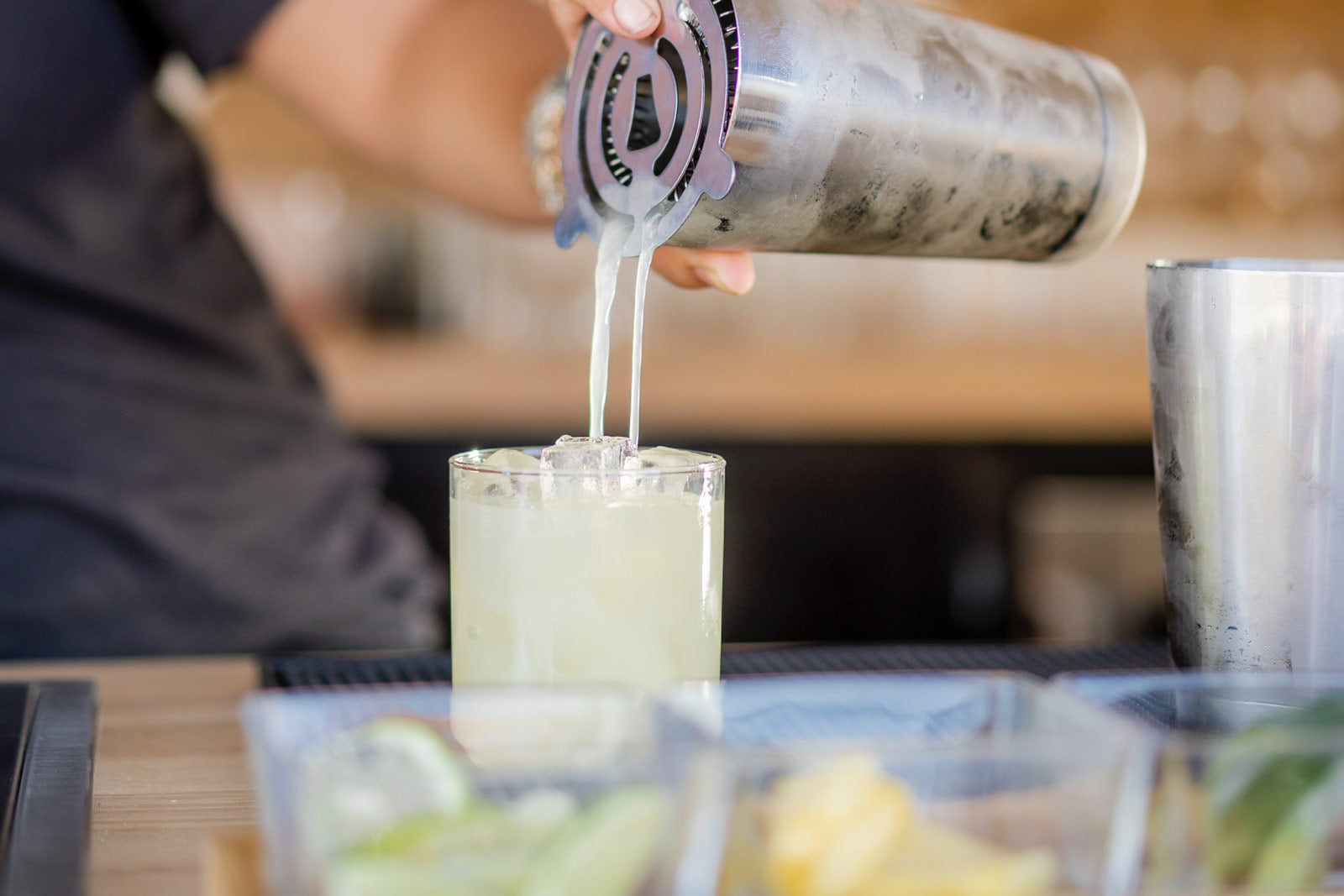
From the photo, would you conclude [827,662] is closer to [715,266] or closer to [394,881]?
[715,266]

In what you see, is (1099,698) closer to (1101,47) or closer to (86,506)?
(86,506)

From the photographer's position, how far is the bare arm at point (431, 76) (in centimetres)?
109

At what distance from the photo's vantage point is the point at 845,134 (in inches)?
26.0

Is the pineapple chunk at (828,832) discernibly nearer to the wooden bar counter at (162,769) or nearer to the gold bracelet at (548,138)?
the wooden bar counter at (162,769)

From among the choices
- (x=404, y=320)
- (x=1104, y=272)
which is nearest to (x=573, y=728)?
(x=404, y=320)

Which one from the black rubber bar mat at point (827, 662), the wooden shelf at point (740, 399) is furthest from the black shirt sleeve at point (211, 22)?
the wooden shelf at point (740, 399)

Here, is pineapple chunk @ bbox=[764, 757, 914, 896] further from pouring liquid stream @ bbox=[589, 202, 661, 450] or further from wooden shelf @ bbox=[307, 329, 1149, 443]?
wooden shelf @ bbox=[307, 329, 1149, 443]

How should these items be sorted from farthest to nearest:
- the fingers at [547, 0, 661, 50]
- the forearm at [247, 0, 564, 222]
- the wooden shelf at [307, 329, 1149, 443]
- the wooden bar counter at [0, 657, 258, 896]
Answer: the wooden shelf at [307, 329, 1149, 443]
the forearm at [247, 0, 564, 222]
the fingers at [547, 0, 661, 50]
the wooden bar counter at [0, 657, 258, 896]

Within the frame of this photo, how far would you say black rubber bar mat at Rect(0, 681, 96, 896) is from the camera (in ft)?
1.60

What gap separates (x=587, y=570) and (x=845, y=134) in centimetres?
24

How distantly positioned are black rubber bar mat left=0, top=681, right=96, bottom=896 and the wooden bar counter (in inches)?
0.6

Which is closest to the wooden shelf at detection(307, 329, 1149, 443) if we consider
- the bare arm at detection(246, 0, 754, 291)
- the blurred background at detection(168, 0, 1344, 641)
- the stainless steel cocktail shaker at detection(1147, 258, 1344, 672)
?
the blurred background at detection(168, 0, 1344, 641)

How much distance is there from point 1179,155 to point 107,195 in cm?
275

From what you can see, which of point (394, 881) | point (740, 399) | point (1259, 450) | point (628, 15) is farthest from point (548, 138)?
point (740, 399)
